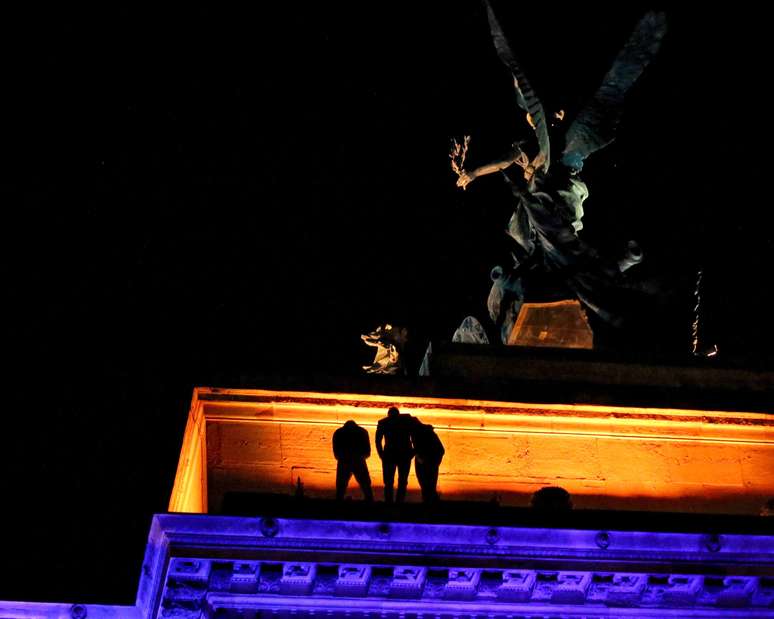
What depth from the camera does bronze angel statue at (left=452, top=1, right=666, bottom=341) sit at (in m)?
25.6

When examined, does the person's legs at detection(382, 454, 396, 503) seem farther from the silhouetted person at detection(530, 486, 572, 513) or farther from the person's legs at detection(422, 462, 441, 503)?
the silhouetted person at detection(530, 486, 572, 513)

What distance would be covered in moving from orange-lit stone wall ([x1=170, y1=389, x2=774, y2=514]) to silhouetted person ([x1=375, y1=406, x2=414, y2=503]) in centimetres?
151

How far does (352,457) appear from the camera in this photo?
19.9m

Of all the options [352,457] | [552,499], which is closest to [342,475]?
[352,457]

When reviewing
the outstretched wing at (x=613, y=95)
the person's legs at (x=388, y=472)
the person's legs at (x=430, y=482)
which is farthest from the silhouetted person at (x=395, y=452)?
the outstretched wing at (x=613, y=95)

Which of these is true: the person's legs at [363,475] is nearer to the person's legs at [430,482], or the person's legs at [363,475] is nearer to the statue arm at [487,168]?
the person's legs at [430,482]

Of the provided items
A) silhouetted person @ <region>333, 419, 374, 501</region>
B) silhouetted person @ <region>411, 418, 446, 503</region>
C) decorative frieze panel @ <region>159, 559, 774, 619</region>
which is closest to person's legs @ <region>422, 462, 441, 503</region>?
silhouetted person @ <region>411, 418, 446, 503</region>

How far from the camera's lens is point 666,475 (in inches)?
872

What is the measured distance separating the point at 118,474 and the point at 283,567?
384 cm

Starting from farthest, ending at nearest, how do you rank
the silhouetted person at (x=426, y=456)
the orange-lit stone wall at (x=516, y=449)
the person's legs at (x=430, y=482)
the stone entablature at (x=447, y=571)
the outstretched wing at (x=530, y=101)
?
the outstretched wing at (x=530, y=101) < the orange-lit stone wall at (x=516, y=449) < the silhouetted person at (x=426, y=456) < the person's legs at (x=430, y=482) < the stone entablature at (x=447, y=571)

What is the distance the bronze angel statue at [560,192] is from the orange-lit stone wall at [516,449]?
3012mm

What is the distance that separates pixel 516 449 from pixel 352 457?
3111mm

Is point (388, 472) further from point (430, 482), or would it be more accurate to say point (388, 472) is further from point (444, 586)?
point (444, 586)

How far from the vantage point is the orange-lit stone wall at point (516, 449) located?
2184 cm
